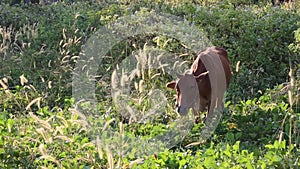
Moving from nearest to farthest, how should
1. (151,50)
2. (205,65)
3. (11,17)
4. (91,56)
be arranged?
(205,65), (151,50), (91,56), (11,17)

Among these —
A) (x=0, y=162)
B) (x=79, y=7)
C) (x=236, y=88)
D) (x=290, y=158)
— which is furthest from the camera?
(x=79, y=7)

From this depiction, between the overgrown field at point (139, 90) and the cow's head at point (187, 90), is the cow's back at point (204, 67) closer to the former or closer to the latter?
the cow's head at point (187, 90)

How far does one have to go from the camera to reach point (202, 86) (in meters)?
5.88

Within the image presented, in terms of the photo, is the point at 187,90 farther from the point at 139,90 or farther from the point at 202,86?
the point at 139,90

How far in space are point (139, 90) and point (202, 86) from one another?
679mm

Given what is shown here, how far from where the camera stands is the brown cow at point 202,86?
5.80 m

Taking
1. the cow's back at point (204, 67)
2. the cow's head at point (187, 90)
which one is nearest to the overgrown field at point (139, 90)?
the cow's head at point (187, 90)

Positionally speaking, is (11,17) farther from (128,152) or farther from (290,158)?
(290,158)

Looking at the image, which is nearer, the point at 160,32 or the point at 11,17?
the point at 160,32

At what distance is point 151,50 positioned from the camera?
8.02m

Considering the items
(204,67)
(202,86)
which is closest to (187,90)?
(202,86)

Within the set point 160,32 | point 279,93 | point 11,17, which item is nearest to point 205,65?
point 279,93

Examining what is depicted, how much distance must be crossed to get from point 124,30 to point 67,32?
115 cm

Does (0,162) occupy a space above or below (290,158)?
below
